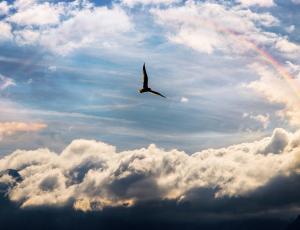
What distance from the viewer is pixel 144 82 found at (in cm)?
6525
